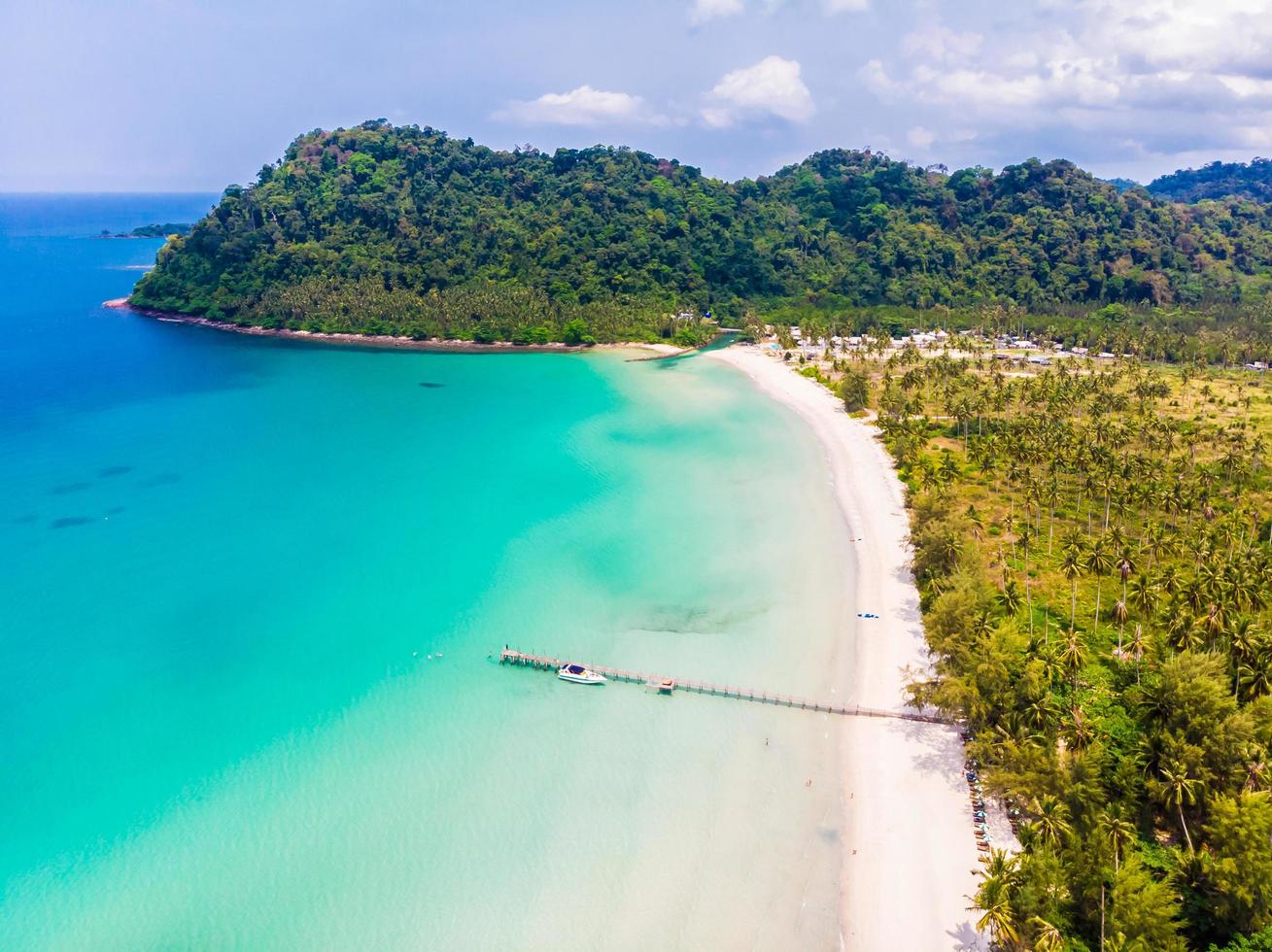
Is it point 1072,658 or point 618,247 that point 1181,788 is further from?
point 618,247

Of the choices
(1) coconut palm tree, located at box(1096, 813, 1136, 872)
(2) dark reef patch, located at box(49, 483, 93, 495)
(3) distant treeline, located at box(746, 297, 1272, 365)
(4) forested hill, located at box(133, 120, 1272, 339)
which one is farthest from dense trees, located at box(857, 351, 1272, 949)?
(4) forested hill, located at box(133, 120, 1272, 339)

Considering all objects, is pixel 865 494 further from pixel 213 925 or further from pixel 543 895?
pixel 213 925

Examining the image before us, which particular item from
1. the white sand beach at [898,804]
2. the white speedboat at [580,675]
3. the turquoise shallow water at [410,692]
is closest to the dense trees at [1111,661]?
the white sand beach at [898,804]

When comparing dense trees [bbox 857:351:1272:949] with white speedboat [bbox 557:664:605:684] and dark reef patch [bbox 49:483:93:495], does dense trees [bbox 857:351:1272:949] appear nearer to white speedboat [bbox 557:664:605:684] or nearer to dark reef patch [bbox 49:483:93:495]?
white speedboat [bbox 557:664:605:684]

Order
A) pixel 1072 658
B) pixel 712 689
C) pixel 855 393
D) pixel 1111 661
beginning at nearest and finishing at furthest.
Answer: pixel 1072 658 → pixel 1111 661 → pixel 712 689 → pixel 855 393

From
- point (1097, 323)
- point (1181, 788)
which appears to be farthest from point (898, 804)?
point (1097, 323)

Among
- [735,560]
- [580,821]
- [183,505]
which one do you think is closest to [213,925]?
[580,821]
